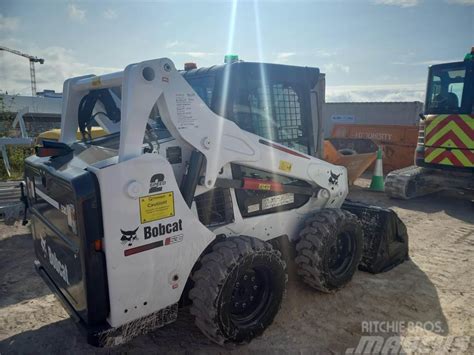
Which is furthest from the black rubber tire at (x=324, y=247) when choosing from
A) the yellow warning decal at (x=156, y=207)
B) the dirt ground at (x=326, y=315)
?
the yellow warning decal at (x=156, y=207)

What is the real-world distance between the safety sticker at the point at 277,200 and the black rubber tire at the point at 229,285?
55 centimetres

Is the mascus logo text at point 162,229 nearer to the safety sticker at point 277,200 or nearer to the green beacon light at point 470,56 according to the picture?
the safety sticker at point 277,200

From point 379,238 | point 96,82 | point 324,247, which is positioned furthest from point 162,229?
point 379,238

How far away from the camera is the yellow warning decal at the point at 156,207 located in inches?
97.7

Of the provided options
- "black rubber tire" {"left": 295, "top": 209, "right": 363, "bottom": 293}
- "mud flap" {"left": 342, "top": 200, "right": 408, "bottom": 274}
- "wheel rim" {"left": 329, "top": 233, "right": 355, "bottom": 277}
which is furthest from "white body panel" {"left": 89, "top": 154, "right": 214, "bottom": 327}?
"mud flap" {"left": 342, "top": 200, "right": 408, "bottom": 274}

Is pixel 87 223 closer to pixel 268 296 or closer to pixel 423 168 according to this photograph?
pixel 268 296

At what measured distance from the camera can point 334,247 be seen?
3902 millimetres

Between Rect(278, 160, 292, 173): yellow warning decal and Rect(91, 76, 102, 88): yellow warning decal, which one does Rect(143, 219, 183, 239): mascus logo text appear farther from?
Rect(91, 76, 102, 88): yellow warning decal

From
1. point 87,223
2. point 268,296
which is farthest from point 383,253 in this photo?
point 87,223

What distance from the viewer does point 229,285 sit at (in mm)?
2842

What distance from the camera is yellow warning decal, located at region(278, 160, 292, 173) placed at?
3471 mm

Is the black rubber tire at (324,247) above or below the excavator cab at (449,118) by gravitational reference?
below

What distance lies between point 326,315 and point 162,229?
6.47 ft

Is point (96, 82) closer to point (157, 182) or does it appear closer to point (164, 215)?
point (157, 182)
